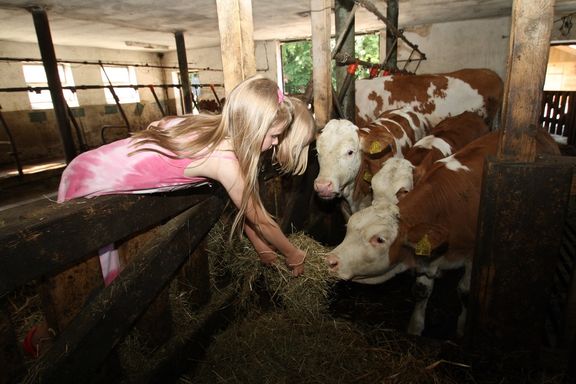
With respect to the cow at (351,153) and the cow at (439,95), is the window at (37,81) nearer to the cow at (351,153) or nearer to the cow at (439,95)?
the cow at (439,95)

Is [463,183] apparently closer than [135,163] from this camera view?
No

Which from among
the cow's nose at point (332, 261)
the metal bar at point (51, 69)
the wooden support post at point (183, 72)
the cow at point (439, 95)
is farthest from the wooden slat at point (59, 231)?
the wooden support post at point (183, 72)

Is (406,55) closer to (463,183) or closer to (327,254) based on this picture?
(463,183)

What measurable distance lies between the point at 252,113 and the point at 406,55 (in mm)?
11769

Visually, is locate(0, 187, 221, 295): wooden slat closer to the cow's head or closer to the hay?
the hay

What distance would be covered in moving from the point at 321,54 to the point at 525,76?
1.89 meters

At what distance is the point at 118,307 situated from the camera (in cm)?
156

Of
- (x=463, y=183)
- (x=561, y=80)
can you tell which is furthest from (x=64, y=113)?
(x=561, y=80)

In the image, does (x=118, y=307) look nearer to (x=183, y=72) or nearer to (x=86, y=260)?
(x=86, y=260)

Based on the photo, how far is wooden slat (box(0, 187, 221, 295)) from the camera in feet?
3.71

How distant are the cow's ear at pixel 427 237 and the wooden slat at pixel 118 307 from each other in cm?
140

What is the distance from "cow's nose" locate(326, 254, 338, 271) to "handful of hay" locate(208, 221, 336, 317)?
4cm

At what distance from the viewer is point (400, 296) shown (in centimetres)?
343

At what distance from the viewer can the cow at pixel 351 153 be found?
367cm
